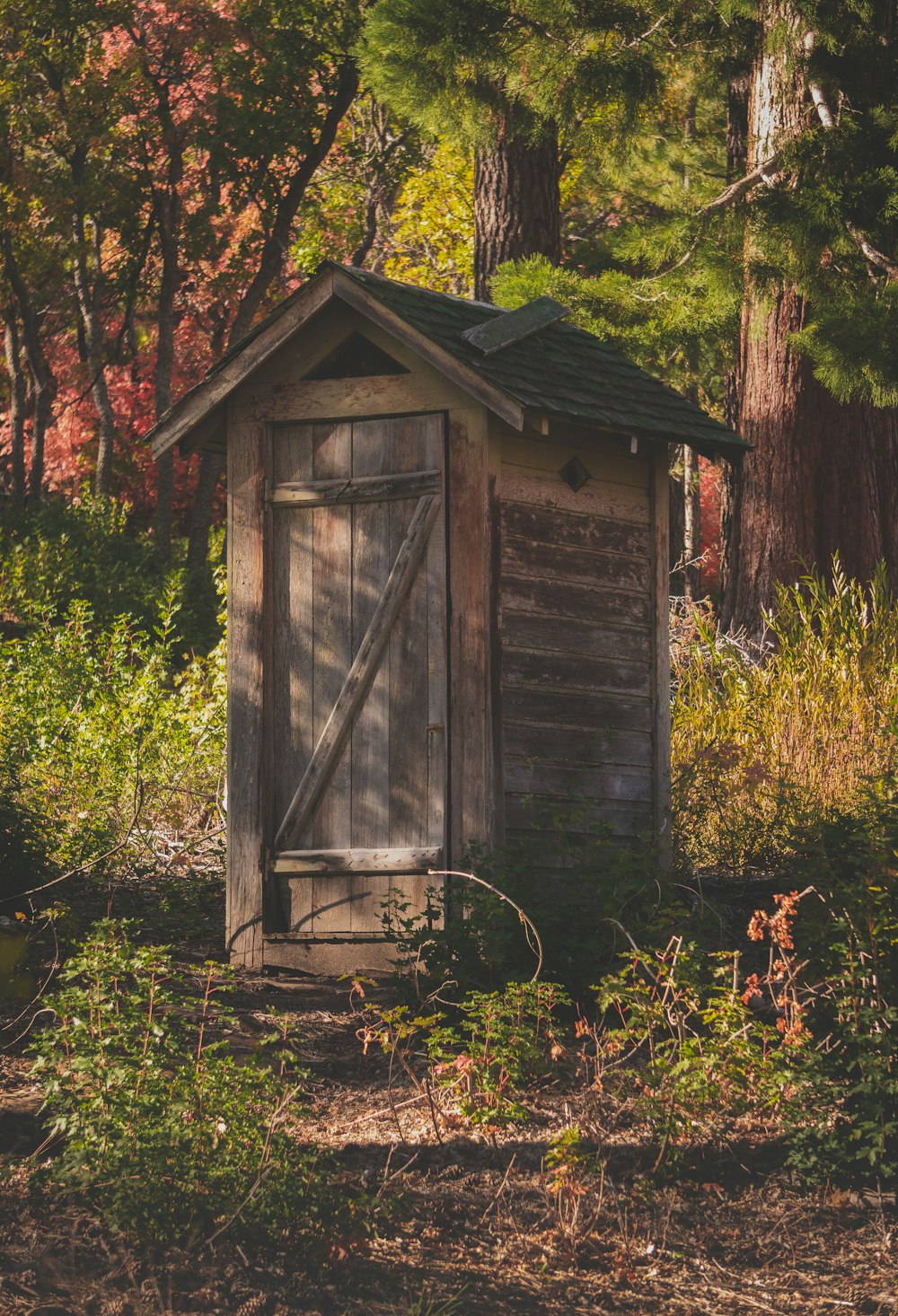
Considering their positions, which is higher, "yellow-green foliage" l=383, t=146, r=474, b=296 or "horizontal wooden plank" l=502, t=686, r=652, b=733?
"yellow-green foliage" l=383, t=146, r=474, b=296

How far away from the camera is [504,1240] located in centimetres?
430

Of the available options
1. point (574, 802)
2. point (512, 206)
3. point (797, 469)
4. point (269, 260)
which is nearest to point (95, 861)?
point (574, 802)

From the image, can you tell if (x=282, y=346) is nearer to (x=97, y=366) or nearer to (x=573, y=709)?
(x=573, y=709)

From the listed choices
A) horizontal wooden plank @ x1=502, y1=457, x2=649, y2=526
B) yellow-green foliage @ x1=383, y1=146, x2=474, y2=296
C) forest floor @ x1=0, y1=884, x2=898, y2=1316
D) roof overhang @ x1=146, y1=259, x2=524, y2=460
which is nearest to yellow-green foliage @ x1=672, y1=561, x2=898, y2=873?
horizontal wooden plank @ x1=502, y1=457, x2=649, y2=526

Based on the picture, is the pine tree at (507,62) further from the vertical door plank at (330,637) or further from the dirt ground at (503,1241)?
the dirt ground at (503,1241)

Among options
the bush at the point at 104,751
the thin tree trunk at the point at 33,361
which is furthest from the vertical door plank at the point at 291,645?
the thin tree trunk at the point at 33,361

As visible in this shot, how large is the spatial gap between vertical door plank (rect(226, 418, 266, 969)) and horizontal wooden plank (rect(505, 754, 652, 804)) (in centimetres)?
123

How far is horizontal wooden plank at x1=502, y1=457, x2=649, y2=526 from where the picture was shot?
7012 millimetres

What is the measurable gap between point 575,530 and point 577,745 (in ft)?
3.35

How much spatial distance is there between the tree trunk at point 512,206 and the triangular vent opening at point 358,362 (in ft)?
18.3

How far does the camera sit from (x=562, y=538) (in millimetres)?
7238

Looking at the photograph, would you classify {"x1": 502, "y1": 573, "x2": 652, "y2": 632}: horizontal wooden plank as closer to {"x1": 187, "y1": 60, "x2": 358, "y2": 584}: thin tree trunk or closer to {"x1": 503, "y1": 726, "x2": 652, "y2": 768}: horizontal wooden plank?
{"x1": 503, "y1": 726, "x2": 652, "y2": 768}: horizontal wooden plank

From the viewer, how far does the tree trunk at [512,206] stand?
42.0ft

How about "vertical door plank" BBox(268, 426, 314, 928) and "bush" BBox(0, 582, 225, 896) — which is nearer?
"vertical door plank" BBox(268, 426, 314, 928)
